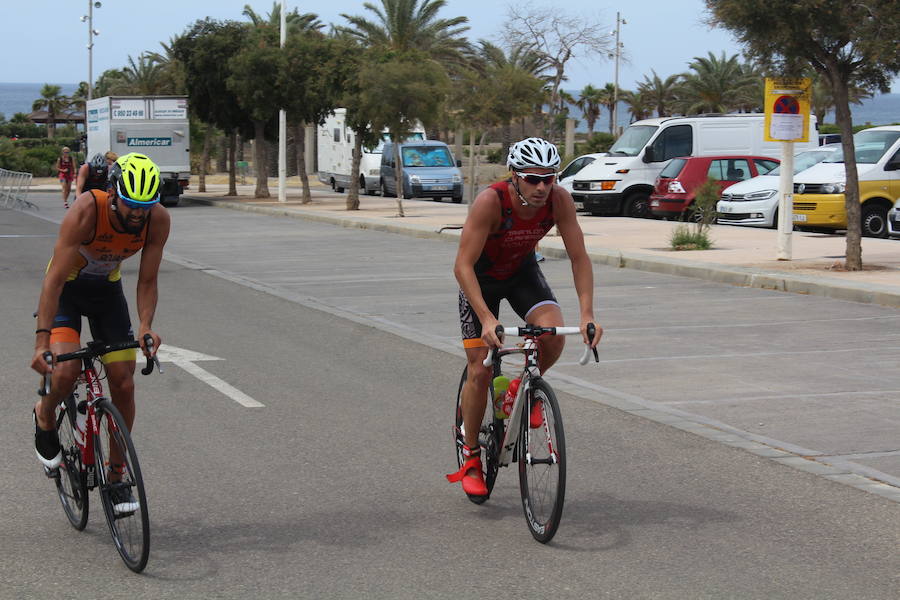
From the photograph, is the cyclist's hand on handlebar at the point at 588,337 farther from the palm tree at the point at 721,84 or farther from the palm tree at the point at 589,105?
the palm tree at the point at 589,105

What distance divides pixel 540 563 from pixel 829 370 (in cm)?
537

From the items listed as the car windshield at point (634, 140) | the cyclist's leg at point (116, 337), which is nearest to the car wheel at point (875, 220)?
the car windshield at point (634, 140)

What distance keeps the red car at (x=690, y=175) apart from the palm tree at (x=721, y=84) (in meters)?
39.7

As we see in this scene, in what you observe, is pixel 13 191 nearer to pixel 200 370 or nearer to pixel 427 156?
pixel 427 156

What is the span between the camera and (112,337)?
5477 millimetres

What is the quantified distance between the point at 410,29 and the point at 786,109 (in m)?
40.4

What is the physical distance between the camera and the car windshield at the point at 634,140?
3114 centimetres

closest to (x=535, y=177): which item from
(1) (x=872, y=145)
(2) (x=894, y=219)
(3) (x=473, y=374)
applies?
(3) (x=473, y=374)

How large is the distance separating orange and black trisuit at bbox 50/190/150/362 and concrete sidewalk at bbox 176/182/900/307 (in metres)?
10.4

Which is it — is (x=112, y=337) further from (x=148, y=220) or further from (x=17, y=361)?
(x=17, y=361)

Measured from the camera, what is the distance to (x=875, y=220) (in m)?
23.5

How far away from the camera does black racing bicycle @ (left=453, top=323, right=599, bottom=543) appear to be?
5.23 meters

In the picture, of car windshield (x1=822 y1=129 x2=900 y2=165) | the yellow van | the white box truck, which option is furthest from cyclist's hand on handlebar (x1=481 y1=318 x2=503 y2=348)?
the white box truck

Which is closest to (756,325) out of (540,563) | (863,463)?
(863,463)
